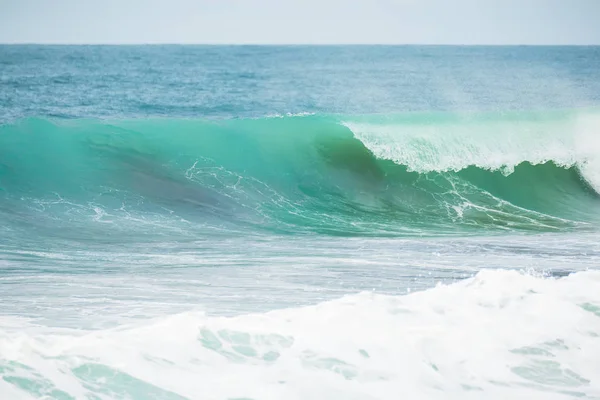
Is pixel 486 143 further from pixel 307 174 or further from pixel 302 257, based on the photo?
pixel 302 257

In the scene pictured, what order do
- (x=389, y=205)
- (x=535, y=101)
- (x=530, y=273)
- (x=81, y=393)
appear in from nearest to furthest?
(x=81, y=393) → (x=530, y=273) → (x=389, y=205) → (x=535, y=101)

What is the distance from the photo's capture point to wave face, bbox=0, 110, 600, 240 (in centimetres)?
823

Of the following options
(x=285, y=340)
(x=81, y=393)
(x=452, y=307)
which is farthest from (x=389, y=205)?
(x=81, y=393)

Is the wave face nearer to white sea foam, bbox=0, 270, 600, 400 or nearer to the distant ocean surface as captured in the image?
the distant ocean surface

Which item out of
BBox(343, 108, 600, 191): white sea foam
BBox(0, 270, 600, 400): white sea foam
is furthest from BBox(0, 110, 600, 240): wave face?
BBox(0, 270, 600, 400): white sea foam

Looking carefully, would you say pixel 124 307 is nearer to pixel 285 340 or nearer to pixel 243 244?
pixel 285 340

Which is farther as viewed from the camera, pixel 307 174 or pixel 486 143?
pixel 486 143

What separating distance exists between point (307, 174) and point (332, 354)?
6.75 metres

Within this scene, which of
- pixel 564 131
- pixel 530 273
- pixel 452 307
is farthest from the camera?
pixel 564 131

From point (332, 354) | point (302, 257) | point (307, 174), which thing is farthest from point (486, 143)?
point (332, 354)

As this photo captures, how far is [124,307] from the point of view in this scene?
15.5 feet

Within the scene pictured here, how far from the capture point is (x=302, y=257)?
6391 mm

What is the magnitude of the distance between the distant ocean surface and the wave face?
0.04 meters

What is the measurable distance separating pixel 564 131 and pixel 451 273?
25.1 feet
